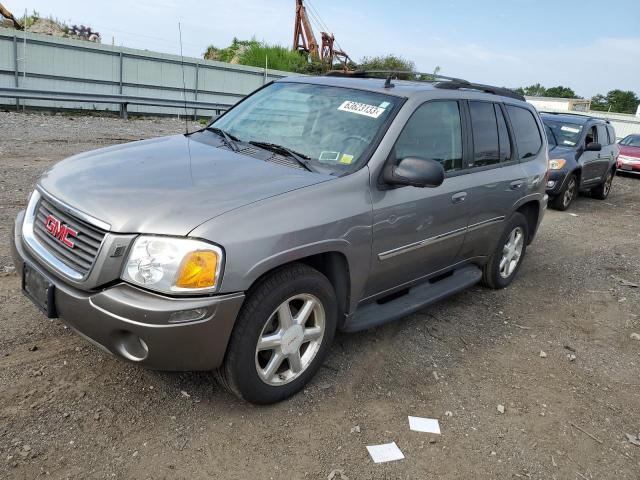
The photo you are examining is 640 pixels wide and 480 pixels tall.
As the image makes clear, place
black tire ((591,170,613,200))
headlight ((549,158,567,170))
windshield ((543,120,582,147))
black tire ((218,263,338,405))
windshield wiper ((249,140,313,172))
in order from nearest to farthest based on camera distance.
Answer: black tire ((218,263,338,405))
windshield wiper ((249,140,313,172))
headlight ((549,158,567,170))
windshield ((543,120,582,147))
black tire ((591,170,613,200))

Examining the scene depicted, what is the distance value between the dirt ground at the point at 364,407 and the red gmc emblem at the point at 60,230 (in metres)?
0.86

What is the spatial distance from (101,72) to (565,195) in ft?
48.7

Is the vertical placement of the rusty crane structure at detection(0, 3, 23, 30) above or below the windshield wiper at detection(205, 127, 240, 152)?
above

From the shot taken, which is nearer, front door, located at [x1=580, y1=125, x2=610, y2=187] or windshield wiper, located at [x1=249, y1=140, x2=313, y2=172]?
windshield wiper, located at [x1=249, y1=140, x2=313, y2=172]

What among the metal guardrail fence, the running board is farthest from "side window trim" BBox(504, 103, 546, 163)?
the metal guardrail fence

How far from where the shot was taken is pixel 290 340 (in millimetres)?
3000

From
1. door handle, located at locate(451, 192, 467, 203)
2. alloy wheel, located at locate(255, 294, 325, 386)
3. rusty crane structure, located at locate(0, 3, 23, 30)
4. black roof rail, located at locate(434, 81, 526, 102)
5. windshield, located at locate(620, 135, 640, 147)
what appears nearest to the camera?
alloy wheel, located at locate(255, 294, 325, 386)

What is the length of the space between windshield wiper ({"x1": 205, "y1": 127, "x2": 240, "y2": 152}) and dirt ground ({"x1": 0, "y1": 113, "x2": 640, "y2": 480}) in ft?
4.99

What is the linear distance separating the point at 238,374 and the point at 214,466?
44 centimetres

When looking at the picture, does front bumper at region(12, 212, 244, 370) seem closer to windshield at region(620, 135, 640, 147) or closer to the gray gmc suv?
the gray gmc suv

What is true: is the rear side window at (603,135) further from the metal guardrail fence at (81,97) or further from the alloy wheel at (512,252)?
the metal guardrail fence at (81,97)

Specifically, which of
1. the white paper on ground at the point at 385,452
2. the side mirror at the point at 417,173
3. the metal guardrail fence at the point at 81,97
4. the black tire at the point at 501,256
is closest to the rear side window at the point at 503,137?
the black tire at the point at 501,256

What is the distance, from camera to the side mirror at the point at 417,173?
Answer: 3.21m

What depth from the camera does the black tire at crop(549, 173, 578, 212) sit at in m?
10.1
